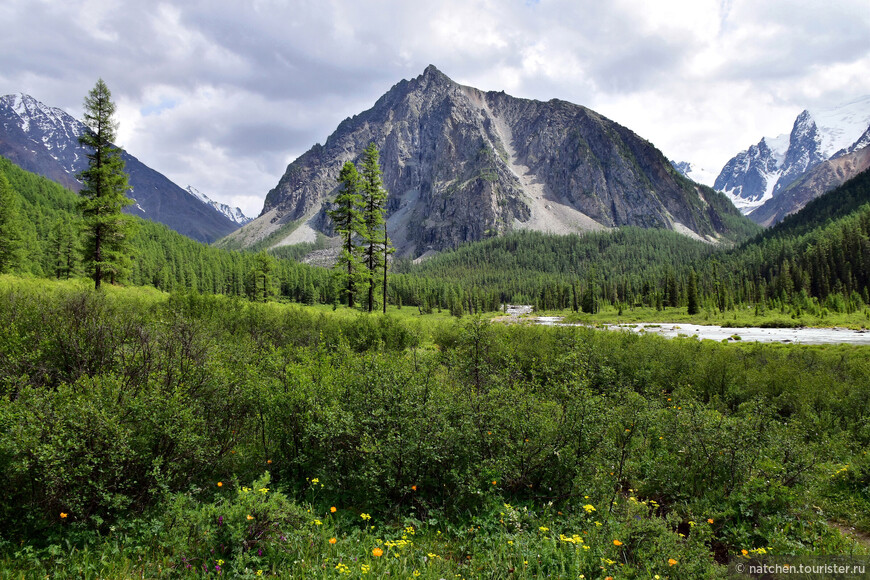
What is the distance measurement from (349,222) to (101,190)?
1351cm

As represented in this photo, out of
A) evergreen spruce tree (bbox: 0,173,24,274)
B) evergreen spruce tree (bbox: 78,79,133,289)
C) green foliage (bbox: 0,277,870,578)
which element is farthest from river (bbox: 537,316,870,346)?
evergreen spruce tree (bbox: 0,173,24,274)

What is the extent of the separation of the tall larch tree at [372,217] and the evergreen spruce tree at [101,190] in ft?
42.9

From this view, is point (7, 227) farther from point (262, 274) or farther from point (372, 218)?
point (372, 218)

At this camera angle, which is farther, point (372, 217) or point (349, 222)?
point (372, 217)

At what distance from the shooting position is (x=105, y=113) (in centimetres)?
2123

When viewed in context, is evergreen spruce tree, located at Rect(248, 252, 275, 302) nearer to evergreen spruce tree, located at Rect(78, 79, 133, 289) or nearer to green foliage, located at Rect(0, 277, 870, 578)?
evergreen spruce tree, located at Rect(78, 79, 133, 289)

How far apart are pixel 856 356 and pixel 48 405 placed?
74.2ft

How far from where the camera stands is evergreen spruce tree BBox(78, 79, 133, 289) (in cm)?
2075

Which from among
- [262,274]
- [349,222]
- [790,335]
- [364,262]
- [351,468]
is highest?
[262,274]

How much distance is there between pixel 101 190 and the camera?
2136cm

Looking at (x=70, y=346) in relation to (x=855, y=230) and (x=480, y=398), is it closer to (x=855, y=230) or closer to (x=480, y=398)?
(x=480, y=398)

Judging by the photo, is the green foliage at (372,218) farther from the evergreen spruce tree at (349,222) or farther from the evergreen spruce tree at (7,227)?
the evergreen spruce tree at (7,227)

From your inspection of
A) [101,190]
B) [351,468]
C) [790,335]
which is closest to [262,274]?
[101,190]

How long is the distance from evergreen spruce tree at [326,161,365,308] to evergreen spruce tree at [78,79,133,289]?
1132cm
